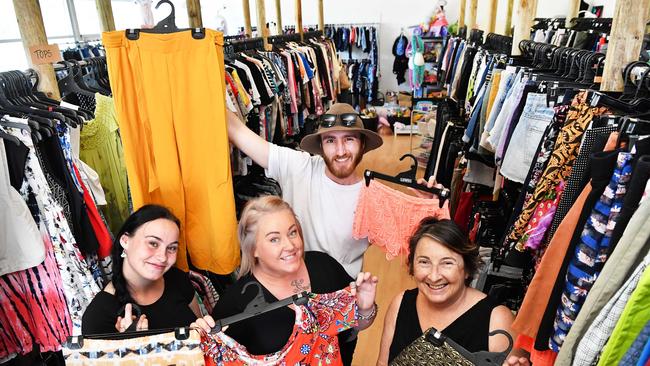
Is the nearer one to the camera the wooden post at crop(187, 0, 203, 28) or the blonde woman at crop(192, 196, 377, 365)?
the blonde woman at crop(192, 196, 377, 365)

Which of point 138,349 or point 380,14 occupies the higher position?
point 380,14

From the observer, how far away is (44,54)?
202cm

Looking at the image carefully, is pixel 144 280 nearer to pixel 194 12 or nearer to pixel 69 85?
pixel 69 85

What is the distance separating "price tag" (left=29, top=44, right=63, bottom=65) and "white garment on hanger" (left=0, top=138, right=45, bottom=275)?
0.63 metres

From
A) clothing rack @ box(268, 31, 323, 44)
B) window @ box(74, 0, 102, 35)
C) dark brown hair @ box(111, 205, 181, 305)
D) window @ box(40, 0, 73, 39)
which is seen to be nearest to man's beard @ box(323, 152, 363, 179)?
dark brown hair @ box(111, 205, 181, 305)

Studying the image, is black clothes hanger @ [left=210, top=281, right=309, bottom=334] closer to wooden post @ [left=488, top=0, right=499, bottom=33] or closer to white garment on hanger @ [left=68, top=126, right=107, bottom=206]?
white garment on hanger @ [left=68, top=126, right=107, bottom=206]

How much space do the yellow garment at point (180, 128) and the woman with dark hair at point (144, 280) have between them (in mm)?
270

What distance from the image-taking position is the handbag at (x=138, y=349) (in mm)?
1173

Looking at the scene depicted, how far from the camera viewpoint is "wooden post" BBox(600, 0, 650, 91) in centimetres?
169

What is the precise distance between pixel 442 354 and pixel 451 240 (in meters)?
0.45

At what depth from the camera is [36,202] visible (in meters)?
1.67

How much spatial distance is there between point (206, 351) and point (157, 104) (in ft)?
3.47

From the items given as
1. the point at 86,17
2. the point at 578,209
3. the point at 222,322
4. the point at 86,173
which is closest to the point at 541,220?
the point at 578,209

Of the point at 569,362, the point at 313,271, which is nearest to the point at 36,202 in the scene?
the point at 313,271
